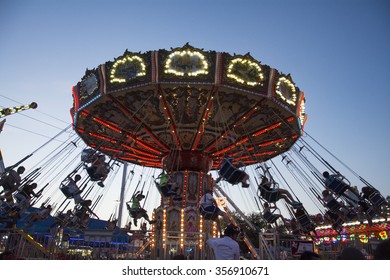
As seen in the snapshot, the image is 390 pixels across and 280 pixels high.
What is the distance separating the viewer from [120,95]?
400 inches

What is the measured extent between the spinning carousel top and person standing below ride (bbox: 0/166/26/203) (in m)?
2.90

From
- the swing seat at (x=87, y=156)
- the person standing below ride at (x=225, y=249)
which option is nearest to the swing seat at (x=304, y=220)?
the person standing below ride at (x=225, y=249)

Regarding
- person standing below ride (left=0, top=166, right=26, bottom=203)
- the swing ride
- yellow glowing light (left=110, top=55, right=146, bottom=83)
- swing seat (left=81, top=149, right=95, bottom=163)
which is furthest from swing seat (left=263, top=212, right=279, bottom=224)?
person standing below ride (left=0, top=166, right=26, bottom=203)

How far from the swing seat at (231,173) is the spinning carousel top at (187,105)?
2.24 feet

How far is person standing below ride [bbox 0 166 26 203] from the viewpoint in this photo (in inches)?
367

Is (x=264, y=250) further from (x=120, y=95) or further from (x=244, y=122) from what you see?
(x=120, y=95)

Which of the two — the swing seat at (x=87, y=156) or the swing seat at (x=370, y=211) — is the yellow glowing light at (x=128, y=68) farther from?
the swing seat at (x=370, y=211)

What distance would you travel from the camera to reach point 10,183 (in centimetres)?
940

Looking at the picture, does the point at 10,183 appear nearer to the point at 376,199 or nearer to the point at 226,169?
the point at 226,169

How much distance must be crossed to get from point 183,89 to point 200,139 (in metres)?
3.32

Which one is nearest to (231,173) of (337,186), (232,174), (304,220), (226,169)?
(232,174)

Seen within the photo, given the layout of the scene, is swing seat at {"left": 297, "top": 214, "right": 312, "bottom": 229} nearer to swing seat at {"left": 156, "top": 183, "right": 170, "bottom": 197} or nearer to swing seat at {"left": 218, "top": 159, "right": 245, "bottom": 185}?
swing seat at {"left": 218, "top": 159, "right": 245, "bottom": 185}

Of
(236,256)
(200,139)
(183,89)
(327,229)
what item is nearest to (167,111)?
(183,89)
